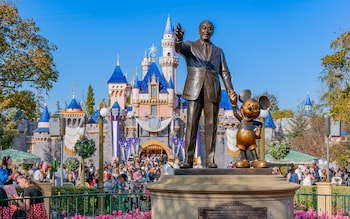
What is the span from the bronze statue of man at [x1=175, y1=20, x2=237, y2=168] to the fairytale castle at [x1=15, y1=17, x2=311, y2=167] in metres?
37.4

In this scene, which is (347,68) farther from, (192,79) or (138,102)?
(138,102)

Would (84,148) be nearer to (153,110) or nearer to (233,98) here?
→ (233,98)

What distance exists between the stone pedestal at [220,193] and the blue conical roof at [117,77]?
46240 mm

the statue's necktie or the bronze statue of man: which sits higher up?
the statue's necktie

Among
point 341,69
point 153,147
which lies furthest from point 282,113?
point 341,69

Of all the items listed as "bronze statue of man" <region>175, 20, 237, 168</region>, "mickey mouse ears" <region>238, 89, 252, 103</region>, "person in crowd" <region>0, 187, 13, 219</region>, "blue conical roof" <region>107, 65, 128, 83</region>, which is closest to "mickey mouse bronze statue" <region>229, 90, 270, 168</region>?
"mickey mouse ears" <region>238, 89, 252, 103</region>

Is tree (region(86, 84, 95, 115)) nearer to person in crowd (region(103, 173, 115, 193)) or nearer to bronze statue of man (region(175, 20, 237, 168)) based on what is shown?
person in crowd (region(103, 173, 115, 193))

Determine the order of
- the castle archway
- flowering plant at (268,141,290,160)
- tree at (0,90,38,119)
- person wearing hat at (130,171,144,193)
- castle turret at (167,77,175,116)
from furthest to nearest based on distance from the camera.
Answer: castle turret at (167,77,175,116) < the castle archway < flowering plant at (268,141,290,160) < tree at (0,90,38,119) < person wearing hat at (130,171,144,193)

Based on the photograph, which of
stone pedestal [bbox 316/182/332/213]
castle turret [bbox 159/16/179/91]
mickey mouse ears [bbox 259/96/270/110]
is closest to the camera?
mickey mouse ears [bbox 259/96/270/110]

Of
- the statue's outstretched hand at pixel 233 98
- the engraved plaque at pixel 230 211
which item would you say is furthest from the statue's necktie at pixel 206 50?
the engraved plaque at pixel 230 211

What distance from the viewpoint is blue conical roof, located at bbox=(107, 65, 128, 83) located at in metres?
52.1

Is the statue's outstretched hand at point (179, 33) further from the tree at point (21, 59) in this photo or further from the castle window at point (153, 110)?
the castle window at point (153, 110)

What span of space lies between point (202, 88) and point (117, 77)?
4594cm

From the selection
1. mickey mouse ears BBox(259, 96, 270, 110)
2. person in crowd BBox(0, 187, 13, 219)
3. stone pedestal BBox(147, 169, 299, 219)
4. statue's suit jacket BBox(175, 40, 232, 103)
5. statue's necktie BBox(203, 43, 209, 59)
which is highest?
statue's necktie BBox(203, 43, 209, 59)
